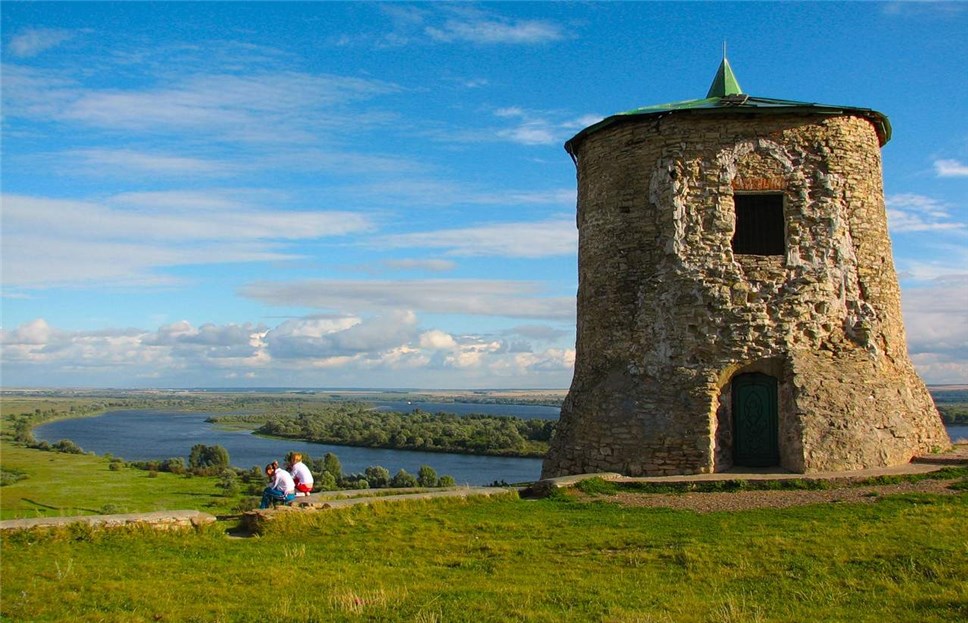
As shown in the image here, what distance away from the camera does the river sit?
145ft

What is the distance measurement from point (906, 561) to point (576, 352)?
8040 mm

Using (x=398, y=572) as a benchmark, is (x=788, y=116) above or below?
above

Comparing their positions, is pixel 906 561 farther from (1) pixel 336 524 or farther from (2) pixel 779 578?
(1) pixel 336 524

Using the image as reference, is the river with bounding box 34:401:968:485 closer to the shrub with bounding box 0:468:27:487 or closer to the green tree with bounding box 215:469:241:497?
the green tree with bounding box 215:469:241:497

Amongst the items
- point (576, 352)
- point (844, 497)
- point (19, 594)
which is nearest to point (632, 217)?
point (576, 352)

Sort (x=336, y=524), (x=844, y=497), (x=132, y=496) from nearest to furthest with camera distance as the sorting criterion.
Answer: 1. (x=336, y=524)
2. (x=844, y=497)
3. (x=132, y=496)

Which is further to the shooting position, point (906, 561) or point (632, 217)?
point (632, 217)

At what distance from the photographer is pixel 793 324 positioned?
11656 millimetres

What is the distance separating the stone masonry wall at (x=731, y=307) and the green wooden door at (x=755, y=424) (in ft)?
0.78

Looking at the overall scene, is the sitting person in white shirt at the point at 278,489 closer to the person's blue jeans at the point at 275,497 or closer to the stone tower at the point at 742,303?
the person's blue jeans at the point at 275,497

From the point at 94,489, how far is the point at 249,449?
33611mm

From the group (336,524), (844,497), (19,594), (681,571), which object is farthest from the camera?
(844,497)

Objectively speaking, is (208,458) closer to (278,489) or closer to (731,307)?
(278,489)

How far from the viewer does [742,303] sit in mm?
11680
